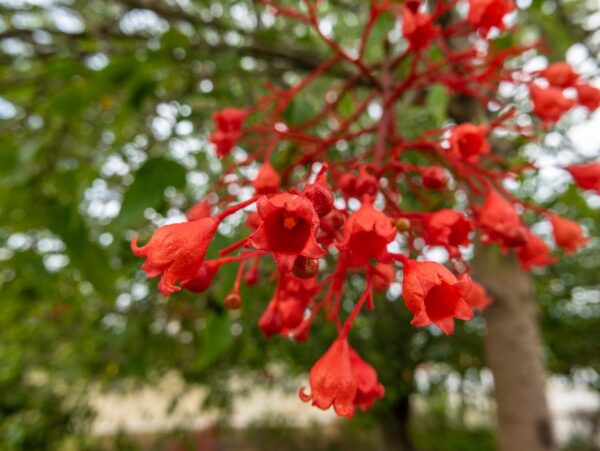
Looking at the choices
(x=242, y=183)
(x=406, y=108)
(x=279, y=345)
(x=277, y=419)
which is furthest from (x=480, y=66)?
(x=277, y=419)

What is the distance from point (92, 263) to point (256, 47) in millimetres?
959

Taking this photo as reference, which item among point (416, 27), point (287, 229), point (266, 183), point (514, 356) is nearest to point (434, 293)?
point (287, 229)

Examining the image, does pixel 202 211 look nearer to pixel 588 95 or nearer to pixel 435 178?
pixel 435 178

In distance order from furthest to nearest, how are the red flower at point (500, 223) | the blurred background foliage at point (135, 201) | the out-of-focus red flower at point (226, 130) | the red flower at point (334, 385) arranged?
the blurred background foliage at point (135, 201) < the out-of-focus red flower at point (226, 130) < the red flower at point (500, 223) < the red flower at point (334, 385)

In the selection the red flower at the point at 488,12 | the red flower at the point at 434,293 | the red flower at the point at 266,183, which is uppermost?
the red flower at the point at 488,12

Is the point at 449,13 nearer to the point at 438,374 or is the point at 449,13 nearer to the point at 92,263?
the point at 92,263

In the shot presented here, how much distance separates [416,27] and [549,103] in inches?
11.4

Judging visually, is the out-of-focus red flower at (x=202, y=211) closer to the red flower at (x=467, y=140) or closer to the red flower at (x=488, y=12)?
the red flower at (x=467, y=140)

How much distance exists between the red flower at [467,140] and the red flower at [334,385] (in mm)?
358

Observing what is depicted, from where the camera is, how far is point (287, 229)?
501 millimetres

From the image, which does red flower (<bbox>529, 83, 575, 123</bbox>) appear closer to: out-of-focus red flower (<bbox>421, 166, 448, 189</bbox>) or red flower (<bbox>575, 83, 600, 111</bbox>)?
red flower (<bbox>575, 83, 600, 111</bbox>)

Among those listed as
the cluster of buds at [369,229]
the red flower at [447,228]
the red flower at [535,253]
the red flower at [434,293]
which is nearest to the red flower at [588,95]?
the cluster of buds at [369,229]

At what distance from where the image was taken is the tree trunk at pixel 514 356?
1465mm

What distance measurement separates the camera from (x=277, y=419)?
675cm
